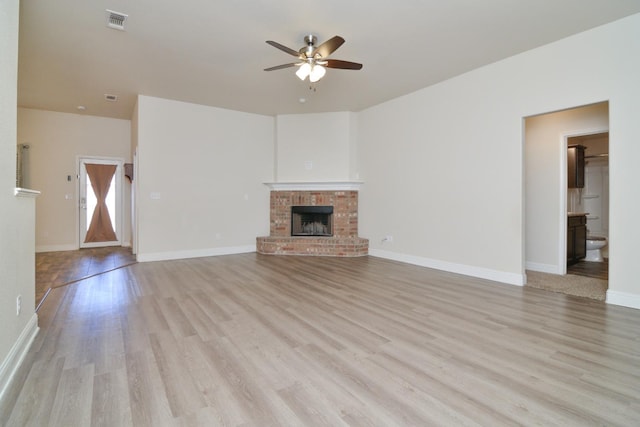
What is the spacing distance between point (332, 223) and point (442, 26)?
4.10 metres

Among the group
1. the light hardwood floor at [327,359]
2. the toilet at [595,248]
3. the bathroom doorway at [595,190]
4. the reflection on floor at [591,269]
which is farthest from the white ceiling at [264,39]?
the toilet at [595,248]

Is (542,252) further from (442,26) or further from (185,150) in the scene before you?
(185,150)

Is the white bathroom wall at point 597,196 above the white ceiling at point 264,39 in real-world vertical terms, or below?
below

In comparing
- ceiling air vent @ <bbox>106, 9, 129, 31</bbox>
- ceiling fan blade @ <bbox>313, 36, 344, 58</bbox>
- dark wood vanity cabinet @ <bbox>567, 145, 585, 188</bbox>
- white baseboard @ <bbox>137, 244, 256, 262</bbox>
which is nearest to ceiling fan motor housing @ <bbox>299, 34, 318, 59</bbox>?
ceiling fan blade @ <bbox>313, 36, 344, 58</bbox>

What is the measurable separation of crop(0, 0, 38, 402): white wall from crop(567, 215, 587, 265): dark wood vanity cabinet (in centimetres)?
666

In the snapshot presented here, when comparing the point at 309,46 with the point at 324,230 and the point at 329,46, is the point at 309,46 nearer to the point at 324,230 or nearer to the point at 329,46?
the point at 329,46

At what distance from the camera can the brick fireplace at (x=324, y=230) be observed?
20.5ft

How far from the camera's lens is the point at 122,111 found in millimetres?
6594

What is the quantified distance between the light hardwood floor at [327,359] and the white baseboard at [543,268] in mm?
1379

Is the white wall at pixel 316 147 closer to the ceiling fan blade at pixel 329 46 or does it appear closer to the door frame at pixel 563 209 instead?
the ceiling fan blade at pixel 329 46

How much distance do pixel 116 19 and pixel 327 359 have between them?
12.3ft

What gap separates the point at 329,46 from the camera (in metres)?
3.20

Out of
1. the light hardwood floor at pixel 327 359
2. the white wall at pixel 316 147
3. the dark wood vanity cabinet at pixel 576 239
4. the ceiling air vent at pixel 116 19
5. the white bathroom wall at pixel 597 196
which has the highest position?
the ceiling air vent at pixel 116 19

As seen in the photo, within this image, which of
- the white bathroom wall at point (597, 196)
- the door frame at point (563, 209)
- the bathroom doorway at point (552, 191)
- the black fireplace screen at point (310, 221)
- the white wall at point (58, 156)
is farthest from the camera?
the black fireplace screen at point (310, 221)
